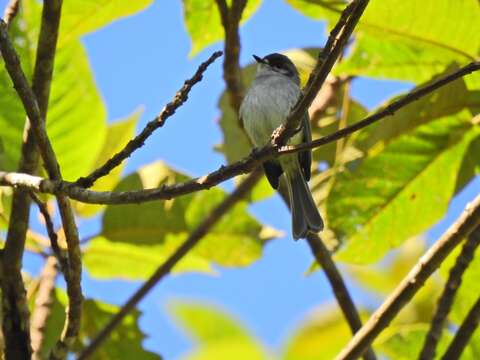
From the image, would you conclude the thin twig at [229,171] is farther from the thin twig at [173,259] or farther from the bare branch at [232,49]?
the bare branch at [232,49]

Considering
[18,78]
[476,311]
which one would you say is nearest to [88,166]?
[18,78]

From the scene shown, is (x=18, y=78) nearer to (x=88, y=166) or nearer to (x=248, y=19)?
(x=88, y=166)

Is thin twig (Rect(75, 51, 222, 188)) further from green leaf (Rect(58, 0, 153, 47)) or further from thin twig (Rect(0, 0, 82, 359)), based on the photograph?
green leaf (Rect(58, 0, 153, 47))

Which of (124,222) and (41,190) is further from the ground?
(124,222)

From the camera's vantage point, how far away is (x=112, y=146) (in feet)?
14.5

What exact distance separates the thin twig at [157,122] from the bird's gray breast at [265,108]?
1948 millimetres

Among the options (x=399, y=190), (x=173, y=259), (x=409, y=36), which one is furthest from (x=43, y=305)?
(x=409, y=36)

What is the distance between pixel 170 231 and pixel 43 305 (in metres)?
0.75

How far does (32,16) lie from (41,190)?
1.62 meters

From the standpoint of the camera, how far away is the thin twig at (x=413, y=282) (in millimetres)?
3137

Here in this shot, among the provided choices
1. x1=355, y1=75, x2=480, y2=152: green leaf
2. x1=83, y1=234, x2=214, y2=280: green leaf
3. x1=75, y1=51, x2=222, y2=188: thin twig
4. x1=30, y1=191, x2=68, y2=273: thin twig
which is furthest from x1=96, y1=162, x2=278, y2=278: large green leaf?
x1=75, y1=51, x2=222, y2=188: thin twig

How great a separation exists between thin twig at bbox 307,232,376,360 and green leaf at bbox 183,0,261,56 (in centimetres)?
103

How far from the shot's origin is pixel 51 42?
3312 millimetres

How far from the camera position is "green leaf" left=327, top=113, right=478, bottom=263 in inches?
154
